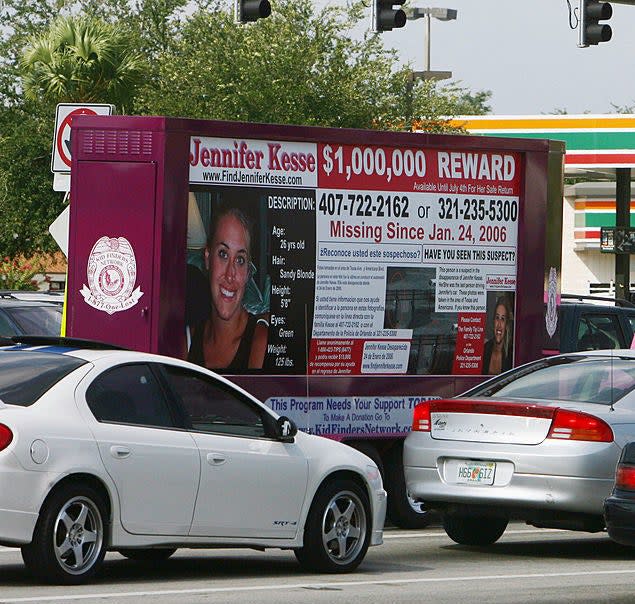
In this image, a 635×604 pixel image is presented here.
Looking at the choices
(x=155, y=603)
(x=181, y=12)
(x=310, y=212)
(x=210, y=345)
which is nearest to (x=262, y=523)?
(x=155, y=603)

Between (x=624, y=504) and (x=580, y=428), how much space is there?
1.76 metres

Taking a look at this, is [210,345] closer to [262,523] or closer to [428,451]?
[428,451]

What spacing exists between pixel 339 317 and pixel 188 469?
409cm

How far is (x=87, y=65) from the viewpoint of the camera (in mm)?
36125

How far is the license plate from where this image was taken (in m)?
11.9

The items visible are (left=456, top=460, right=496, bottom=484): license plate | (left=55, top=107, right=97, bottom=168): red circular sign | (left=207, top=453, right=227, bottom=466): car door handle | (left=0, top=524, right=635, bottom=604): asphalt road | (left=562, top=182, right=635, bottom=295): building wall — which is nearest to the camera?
(left=0, top=524, right=635, bottom=604): asphalt road

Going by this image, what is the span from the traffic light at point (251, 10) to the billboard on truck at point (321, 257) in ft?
16.5

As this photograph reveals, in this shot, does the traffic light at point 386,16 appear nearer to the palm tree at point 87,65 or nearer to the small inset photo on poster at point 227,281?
the small inset photo on poster at point 227,281

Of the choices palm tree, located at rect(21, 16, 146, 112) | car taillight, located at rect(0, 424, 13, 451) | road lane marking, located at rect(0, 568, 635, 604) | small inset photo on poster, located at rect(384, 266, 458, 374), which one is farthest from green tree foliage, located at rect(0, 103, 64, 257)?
car taillight, located at rect(0, 424, 13, 451)

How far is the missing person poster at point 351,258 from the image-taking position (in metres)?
13.4

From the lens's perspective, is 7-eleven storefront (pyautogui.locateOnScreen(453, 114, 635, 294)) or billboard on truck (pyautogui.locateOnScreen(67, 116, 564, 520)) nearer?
billboard on truck (pyautogui.locateOnScreen(67, 116, 564, 520))

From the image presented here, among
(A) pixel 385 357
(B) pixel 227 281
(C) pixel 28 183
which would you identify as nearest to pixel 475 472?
(A) pixel 385 357

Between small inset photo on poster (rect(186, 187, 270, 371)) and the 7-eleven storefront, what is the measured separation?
1062 inches

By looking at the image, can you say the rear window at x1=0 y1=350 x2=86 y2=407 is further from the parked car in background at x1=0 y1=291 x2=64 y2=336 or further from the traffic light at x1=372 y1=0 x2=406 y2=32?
the traffic light at x1=372 y1=0 x2=406 y2=32
